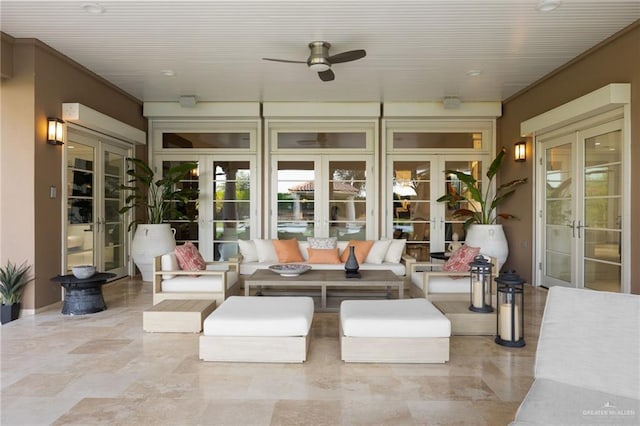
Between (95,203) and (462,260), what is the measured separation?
509 centimetres

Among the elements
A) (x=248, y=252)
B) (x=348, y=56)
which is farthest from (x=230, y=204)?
(x=348, y=56)

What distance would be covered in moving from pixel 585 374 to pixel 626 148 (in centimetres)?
358

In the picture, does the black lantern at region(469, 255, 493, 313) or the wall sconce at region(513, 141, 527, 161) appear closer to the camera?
the black lantern at region(469, 255, 493, 313)

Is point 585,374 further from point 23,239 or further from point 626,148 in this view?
A: point 23,239

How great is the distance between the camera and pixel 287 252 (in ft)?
20.3

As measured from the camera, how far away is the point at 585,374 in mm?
1894

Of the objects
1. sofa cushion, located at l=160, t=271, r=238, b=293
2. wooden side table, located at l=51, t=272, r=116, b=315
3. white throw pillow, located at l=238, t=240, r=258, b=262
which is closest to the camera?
wooden side table, located at l=51, t=272, r=116, b=315

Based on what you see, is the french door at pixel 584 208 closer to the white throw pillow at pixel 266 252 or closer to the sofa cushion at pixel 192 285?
the white throw pillow at pixel 266 252

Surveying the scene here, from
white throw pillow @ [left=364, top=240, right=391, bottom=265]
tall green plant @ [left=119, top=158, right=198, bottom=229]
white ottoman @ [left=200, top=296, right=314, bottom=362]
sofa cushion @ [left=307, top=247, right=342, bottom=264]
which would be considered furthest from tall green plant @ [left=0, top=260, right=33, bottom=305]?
white throw pillow @ [left=364, top=240, right=391, bottom=265]

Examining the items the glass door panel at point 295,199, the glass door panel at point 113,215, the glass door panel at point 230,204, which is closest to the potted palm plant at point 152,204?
the glass door panel at point 113,215

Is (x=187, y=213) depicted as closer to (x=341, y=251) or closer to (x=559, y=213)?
(x=341, y=251)

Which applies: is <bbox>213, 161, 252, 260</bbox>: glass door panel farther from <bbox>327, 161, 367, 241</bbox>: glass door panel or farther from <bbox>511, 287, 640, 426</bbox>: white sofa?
<bbox>511, 287, 640, 426</bbox>: white sofa

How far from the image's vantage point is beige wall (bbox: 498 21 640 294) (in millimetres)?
4359

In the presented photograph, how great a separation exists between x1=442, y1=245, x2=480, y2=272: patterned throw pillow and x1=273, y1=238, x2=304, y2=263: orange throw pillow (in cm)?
218
